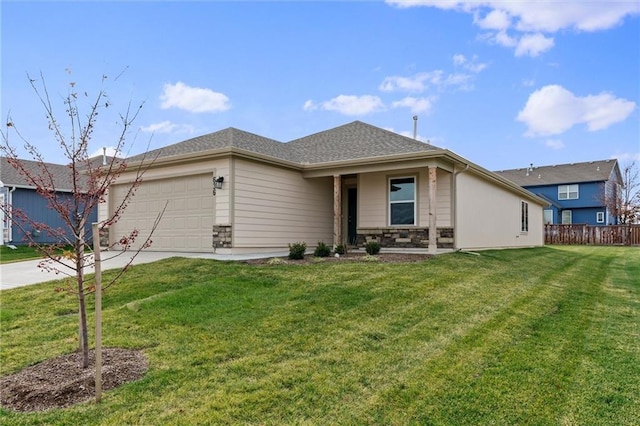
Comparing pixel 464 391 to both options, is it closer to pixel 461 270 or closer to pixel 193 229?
pixel 461 270

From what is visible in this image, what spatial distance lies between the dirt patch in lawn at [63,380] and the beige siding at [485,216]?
981 cm

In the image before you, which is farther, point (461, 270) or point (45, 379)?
point (461, 270)

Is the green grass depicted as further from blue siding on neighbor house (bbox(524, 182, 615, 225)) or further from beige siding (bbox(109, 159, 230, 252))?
blue siding on neighbor house (bbox(524, 182, 615, 225))

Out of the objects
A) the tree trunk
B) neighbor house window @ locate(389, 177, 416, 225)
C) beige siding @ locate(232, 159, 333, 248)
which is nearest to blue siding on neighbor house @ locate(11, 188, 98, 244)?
beige siding @ locate(232, 159, 333, 248)

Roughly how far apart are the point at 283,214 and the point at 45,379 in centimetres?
902

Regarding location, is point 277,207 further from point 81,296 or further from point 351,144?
point 81,296

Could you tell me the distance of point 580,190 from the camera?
111ft

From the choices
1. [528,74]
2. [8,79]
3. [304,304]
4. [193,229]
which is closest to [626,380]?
[304,304]

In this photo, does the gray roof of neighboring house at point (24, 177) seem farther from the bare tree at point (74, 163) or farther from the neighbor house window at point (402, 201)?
the bare tree at point (74, 163)

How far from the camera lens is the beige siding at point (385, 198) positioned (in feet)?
38.9

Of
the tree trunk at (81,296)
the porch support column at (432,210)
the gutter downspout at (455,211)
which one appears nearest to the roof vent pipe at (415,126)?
the gutter downspout at (455,211)

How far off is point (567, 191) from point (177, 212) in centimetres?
3283

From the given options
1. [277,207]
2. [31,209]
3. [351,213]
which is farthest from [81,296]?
[31,209]

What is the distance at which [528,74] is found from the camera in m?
15.5
